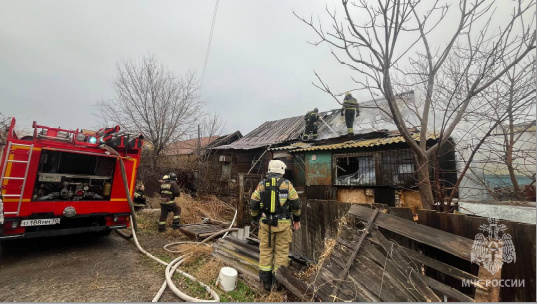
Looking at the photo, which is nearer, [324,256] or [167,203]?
[324,256]

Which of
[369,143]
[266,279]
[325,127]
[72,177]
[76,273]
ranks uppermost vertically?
[325,127]

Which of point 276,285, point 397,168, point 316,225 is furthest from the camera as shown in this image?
point 397,168

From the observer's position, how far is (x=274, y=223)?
335 cm

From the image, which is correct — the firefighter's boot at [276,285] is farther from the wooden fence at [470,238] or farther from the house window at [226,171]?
the house window at [226,171]

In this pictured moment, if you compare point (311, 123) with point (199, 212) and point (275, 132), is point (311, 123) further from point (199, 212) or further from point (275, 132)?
point (199, 212)

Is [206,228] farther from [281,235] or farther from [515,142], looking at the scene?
[515,142]

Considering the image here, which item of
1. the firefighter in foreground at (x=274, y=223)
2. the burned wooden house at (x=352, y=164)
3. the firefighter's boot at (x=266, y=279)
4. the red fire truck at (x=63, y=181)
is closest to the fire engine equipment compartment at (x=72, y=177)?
the red fire truck at (x=63, y=181)

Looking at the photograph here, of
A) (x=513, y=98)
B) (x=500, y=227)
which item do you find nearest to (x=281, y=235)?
(x=500, y=227)

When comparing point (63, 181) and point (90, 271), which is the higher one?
point (63, 181)

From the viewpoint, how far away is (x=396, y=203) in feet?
25.8

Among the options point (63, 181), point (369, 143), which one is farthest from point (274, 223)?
point (369, 143)

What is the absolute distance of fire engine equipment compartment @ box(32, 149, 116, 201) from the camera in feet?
15.1

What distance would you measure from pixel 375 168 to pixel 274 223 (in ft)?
20.7

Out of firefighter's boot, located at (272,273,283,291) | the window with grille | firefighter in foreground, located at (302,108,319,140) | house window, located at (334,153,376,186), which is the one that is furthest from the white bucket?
firefighter in foreground, located at (302,108,319,140)
